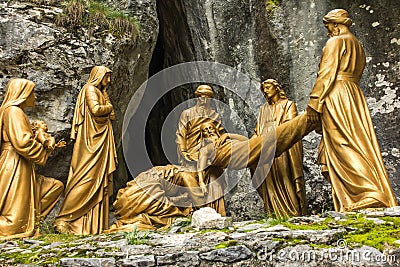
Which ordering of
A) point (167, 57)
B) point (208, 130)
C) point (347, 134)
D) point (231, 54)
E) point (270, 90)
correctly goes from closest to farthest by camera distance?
point (347, 134) < point (270, 90) < point (208, 130) < point (231, 54) < point (167, 57)

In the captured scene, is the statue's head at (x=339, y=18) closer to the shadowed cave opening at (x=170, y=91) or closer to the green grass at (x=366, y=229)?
the green grass at (x=366, y=229)

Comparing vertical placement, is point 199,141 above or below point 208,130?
below

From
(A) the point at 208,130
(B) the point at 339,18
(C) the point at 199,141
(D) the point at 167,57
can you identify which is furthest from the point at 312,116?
(D) the point at 167,57

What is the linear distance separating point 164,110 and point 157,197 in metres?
6.23

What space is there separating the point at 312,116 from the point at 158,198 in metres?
2.81

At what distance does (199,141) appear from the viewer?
927 cm

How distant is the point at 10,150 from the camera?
305 inches

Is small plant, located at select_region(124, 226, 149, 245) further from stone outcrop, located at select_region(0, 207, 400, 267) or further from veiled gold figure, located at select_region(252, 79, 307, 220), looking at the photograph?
veiled gold figure, located at select_region(252, 79, 307, 220)

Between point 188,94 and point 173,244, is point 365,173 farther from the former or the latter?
point 188,94

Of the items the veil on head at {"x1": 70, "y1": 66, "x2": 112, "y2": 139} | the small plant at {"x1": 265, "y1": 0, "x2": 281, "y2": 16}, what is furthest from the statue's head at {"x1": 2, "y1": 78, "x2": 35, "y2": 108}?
the small plant at {"x1": 265, "y1": 0, "x2": 281, "y2": 16}

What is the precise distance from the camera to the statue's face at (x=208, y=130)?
9.19 m

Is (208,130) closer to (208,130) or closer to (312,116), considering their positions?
(208,130)

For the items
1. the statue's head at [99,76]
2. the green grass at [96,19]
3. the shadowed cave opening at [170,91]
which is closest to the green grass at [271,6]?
the shadowed cave opening at [170,91]

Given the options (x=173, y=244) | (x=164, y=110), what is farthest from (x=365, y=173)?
(x=164, y=110)
